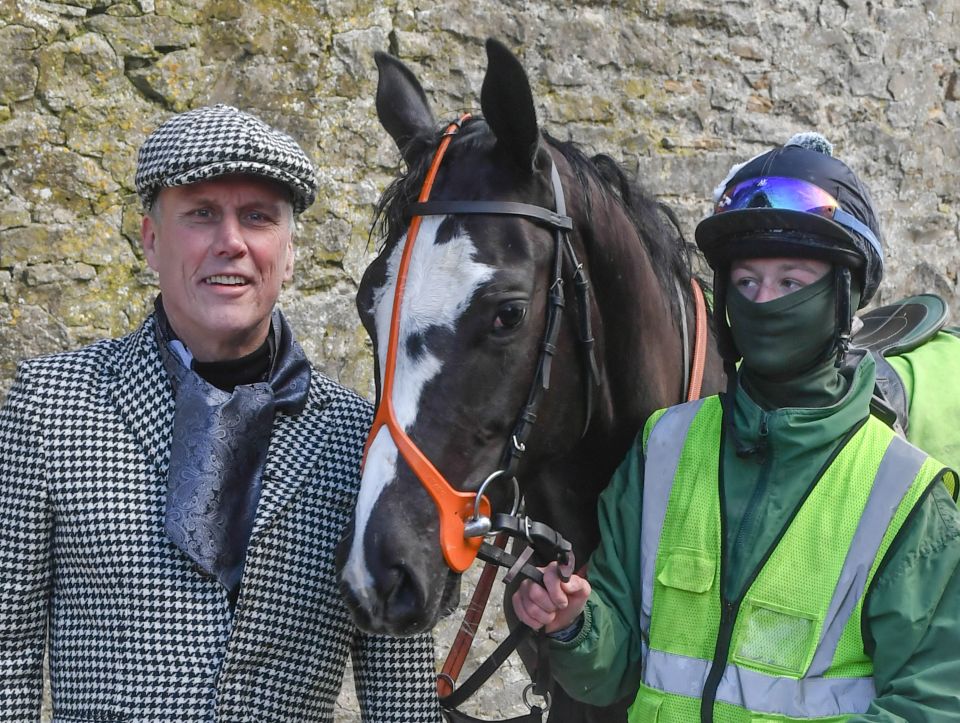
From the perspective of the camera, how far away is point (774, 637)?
66.1 inches

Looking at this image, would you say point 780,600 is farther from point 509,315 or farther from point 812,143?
point 812,143

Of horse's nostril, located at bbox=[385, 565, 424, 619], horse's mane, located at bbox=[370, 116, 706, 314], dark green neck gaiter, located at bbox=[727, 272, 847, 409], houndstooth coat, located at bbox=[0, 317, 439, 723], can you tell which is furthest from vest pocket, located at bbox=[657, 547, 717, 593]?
horse's mane, located at bbox=[370, 116, 706, 314]

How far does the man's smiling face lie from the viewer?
6.25 feet

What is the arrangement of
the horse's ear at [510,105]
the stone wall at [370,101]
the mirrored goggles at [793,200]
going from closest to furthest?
the mirrored goggles at [793,200]
the horse's ear at [510,105]
the stone wall at [370,101]

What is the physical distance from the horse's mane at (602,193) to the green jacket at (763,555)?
0.54m

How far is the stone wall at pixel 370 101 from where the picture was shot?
3760 mm

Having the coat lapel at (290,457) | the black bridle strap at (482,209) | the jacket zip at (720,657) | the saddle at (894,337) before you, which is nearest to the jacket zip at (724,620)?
the jacket zip at (720,657)

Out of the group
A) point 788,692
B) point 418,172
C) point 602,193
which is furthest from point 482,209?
point 788,692

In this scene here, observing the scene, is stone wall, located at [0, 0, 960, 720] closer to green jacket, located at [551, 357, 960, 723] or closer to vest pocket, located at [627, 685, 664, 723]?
green jacket, located at [551, 357, 960, 723]

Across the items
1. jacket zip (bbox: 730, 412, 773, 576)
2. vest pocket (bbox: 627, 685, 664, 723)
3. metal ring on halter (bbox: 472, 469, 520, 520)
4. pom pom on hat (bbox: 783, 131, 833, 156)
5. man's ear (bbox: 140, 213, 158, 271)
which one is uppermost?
pom pom on hat (bbox: 783, 131, 833, 156)

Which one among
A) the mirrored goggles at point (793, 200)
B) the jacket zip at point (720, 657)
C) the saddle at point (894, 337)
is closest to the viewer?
the jacket zip at point (720, 657)

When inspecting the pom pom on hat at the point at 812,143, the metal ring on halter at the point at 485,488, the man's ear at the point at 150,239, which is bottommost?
the metal ring on halter at the point at 485,488

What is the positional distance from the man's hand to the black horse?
139mm

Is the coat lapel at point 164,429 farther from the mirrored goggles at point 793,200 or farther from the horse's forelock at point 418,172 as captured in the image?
the mirrored goggles at point 793,200
